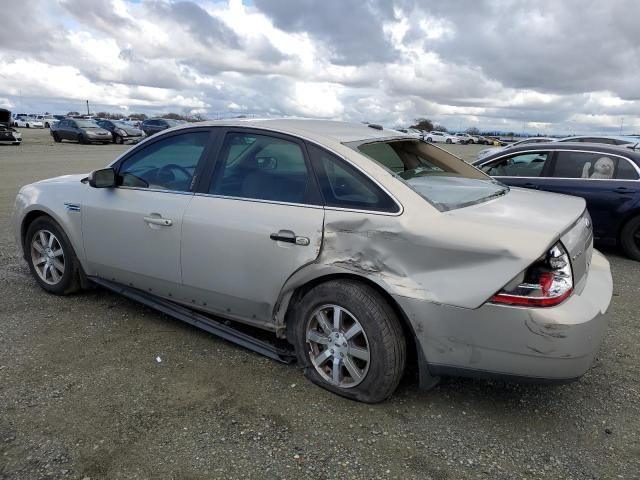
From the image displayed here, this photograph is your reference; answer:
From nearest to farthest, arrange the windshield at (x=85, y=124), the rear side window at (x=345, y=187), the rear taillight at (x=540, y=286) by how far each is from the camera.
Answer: the rear taillight at (x=540, y=286) → the rear side window at (x=345, y=187) → the windshield at (x=85, y=124)

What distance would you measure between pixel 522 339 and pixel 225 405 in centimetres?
167

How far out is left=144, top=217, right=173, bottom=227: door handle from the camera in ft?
12.3

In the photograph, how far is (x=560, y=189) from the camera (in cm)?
729

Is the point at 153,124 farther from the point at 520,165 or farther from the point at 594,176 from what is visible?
the point at 594,176

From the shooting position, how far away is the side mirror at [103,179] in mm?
4105

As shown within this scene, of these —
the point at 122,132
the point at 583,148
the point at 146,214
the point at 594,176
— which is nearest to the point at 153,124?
the point at 122,132

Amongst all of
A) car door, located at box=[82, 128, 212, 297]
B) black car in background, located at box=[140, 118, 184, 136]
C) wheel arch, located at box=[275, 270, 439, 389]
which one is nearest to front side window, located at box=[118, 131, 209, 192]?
car door, located at box=[82, 128, 212, 297]

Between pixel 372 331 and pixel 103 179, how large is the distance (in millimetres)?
2419

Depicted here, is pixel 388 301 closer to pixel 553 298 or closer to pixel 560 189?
pixel 553 298

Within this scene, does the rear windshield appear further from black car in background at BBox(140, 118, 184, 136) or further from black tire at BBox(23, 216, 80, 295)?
black car in background at BBox(140, 118, 184, 136)

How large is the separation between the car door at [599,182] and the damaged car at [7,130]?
26649mm

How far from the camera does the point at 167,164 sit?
4.05 metres

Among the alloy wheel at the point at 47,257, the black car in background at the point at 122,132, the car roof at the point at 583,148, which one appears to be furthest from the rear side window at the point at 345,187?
the black car in background at the point at 122,132

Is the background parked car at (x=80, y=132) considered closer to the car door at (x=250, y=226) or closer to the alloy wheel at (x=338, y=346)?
the car door at (x=250, y=226)
